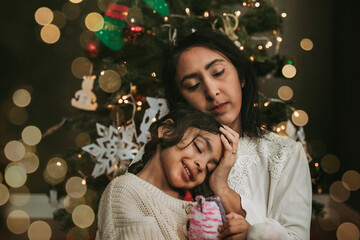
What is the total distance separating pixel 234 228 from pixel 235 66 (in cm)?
35

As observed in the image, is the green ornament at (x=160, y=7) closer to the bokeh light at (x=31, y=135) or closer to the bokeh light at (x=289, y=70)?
the bokeh light at (x=289, y=70)

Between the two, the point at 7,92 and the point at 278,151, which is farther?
the point at 7,92

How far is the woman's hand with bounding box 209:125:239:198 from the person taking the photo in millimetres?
717

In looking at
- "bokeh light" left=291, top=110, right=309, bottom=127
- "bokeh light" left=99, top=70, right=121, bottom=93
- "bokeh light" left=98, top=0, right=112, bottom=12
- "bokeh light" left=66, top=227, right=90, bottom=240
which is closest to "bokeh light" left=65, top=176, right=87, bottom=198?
"bokeh light" left=66, top=227, right=90, bottom=240

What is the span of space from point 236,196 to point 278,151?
154 millimetres

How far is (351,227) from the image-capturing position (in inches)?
57.9

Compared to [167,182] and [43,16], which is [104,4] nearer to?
[43,16]

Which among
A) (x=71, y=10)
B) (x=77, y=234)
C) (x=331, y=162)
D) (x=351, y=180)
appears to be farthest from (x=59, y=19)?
(x=351, y=180)

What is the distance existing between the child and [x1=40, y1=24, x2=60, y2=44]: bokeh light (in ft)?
4.72

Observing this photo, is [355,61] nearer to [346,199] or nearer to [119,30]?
[346,199]

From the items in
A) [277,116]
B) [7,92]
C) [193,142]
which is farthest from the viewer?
[7,92]

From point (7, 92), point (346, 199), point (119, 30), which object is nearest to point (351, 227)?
point (346, 199)

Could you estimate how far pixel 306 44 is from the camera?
1192 millimetres

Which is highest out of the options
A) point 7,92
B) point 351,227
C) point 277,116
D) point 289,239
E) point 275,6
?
point 275,6
